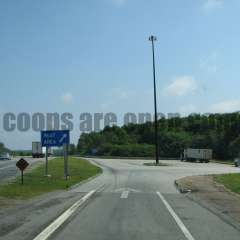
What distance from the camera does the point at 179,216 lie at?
747 inches

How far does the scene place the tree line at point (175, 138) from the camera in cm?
12581

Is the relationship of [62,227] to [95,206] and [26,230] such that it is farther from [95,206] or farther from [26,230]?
[95,206]

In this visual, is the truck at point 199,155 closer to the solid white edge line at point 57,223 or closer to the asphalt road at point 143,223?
the asphalt road at point 143,223

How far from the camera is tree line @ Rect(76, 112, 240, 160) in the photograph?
12581cm

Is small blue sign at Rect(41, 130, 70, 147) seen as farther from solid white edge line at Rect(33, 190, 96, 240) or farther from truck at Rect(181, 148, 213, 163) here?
truck at Rect(181, 148, 213, 163)

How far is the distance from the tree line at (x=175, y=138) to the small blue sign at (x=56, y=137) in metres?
70.4

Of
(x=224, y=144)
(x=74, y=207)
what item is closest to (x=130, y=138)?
(x=224, y=144)

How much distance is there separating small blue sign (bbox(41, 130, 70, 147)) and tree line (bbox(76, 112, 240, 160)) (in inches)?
2772

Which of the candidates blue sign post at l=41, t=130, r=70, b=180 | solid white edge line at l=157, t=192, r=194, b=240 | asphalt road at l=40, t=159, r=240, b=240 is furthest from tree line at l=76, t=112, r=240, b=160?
solid white edge line at l=157, t=192, r=194, b=240

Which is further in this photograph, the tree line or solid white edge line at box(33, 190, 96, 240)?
the tree line

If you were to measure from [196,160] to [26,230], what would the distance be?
91.0 m

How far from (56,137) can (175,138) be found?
303 feet

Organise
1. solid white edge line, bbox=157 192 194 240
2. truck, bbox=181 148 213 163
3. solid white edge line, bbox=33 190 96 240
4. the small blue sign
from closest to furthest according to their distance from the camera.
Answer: solid white edge line, bbox=33 190 96 240 → solid white edge line, bbox=157 192 194 240 → the small blue sign → truck, bbox=181 148 213 163

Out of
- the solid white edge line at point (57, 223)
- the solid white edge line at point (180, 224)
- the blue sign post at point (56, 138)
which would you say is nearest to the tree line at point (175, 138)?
the blue sign post at point (56, 138)
